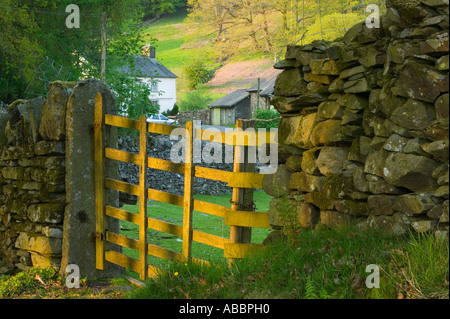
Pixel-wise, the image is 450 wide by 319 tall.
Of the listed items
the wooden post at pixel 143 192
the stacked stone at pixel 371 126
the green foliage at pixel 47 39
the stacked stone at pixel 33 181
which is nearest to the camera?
the stacked stone at pixel 371 126

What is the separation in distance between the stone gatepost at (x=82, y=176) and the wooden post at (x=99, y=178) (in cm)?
7

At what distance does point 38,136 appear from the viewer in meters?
7.51

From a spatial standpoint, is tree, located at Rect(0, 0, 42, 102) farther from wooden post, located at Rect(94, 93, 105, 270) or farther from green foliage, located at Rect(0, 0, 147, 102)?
wooden post, located at Rect(94, 93, 105, 270)

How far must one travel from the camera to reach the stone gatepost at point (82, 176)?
23.1ft

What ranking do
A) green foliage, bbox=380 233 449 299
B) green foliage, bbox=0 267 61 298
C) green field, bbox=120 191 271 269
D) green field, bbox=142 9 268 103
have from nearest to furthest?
green foliage, bbox=380 233 449 299 → green foliage, bbox=0 267 61 298 → green field, bbox=120 191 271 269 → green field, bbox=142 9 268 103

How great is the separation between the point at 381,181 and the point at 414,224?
0.47 meters

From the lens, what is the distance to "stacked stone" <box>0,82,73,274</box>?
7191mm

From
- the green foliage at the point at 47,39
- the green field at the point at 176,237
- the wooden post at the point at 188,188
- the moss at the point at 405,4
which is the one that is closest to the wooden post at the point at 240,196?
the wooden post at the point at 188,188

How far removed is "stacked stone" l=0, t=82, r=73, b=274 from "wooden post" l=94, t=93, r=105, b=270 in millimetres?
443

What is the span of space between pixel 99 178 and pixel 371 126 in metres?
3.67

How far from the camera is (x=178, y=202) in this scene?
5.96 m

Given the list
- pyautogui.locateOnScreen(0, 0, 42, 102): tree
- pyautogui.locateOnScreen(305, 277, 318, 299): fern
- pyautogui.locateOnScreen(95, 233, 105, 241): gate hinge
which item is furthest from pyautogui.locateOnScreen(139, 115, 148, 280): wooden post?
pyautogui.locateOnScreen(0, 0, 42, 102): tree

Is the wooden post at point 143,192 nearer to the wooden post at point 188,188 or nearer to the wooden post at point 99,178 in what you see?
the wooden post at point 188,188
